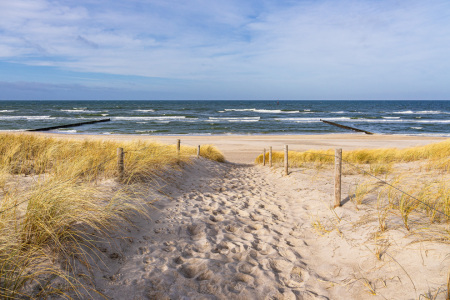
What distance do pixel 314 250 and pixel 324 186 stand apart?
13.7ft

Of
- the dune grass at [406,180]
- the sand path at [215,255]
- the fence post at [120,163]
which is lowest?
the sand path at [215,255]

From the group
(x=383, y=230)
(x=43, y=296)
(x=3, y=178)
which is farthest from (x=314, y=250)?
(x=3, y=178)

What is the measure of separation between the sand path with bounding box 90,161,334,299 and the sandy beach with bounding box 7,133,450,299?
1 centimetres

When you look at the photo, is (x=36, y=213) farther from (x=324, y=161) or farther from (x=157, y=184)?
(x=324, y=161)

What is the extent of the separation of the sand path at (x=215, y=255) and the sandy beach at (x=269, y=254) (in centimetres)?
1

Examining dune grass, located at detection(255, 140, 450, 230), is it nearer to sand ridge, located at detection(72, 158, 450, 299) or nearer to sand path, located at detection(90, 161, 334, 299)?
sand ridge, located at detection(72, 158, 450, 299)

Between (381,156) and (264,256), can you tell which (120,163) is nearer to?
(264,256)

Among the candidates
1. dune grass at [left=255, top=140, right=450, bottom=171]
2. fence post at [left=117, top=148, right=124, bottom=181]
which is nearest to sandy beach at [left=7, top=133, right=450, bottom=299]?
fence post at [left=117, top=148, right=124, bottom=181]

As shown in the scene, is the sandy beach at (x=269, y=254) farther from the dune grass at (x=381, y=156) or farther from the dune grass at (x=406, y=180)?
the dune grass at (x=381, y=156)

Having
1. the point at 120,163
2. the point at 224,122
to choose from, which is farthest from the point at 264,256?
the point at 224,122

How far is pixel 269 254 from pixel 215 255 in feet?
2.92

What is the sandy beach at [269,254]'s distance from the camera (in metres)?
3.45

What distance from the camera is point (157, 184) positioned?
732 centimetres

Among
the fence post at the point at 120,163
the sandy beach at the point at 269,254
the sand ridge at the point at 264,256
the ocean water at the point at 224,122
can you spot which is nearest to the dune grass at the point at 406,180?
the sandy beach at the point at 269,254
